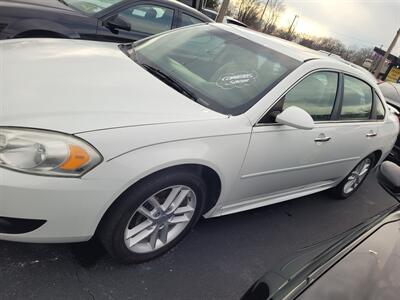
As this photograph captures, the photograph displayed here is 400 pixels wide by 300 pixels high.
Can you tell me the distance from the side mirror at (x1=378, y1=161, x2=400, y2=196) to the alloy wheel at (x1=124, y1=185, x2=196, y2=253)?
1.16 metres

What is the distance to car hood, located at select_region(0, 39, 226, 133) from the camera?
1.95 meters

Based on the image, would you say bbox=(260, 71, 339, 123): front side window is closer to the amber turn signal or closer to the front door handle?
the front door handle

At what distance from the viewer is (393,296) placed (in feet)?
4.77

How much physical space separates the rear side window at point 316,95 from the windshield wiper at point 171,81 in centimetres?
69

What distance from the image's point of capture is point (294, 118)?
8.34 feet

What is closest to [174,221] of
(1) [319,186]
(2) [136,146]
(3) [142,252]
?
(3) [142,252]

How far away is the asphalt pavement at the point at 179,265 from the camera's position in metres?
2.18

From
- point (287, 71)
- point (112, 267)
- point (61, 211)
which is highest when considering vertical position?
point (287, 71)

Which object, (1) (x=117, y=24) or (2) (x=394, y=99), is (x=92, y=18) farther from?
(2) (x=394, y=99)

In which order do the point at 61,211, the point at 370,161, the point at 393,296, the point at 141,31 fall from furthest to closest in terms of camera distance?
1. the point at 141,31
2. the point at 370,161
3. the point at 61,211
4. the point at 393,296

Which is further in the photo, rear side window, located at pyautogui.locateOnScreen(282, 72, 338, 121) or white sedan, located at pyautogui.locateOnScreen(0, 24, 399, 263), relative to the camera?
rear side window, located at pyautogui.locateOnScreen(282, 72, 338, 121)

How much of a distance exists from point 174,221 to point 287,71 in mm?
1359

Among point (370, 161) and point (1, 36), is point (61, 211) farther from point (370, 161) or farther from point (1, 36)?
point (370, 161)

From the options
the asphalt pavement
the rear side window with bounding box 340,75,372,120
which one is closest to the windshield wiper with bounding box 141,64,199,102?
the asphalt pavement
